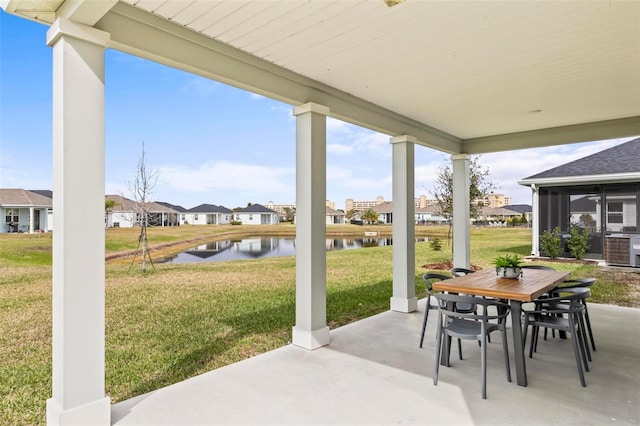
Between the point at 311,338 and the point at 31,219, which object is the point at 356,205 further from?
the point at 311,338

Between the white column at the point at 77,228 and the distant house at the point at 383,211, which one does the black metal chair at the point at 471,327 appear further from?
the distant house at the point at 383,211

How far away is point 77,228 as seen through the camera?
91.0 inches

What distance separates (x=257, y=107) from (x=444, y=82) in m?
18.7

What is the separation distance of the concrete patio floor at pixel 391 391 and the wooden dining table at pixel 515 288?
309mm

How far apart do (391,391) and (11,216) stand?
59.1 feet

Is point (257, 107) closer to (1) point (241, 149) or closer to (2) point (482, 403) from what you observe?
(1) point (241, 149)

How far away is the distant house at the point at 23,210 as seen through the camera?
576 inches

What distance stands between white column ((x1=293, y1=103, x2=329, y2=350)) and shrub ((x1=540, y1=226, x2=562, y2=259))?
1024 centimetres

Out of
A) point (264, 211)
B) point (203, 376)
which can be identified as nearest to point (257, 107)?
point (264, 211)

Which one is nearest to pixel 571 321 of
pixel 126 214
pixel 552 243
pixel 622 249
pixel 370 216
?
pixel 622 249

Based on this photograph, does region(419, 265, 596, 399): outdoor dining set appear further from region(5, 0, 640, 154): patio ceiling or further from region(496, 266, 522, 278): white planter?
region(5, 0, 640, 154): patio ceiling

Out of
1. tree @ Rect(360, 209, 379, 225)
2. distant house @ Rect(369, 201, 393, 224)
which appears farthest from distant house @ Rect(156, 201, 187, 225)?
distant house @ Rect(369, 201, 393, 224)

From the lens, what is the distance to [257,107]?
843 inches

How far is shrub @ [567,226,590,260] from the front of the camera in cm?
1093
